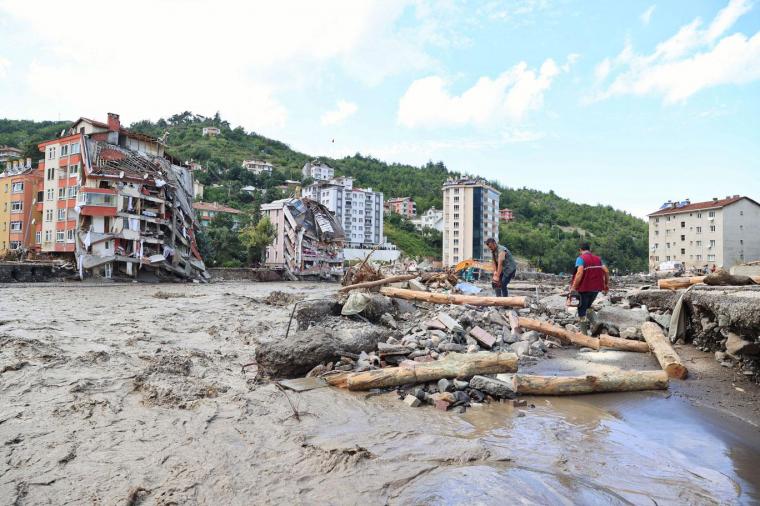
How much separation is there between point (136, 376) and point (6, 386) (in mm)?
1455

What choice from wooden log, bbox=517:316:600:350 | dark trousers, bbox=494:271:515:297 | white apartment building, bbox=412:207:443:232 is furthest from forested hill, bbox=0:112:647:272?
wooden log, bbox=517:316:600:350

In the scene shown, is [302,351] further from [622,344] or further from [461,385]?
[622,344]

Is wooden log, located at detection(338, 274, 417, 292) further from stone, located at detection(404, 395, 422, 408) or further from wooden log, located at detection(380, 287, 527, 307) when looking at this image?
stone, located at detection(404, 395, 422, 408)

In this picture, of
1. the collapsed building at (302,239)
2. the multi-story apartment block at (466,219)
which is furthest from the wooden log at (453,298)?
the multi-story apartment block at (466,219)

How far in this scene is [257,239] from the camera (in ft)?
195

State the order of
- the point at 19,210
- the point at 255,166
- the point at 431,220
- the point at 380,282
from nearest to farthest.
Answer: the point at 380,282, the point at 19,210, the point at 431,220, the point at 255,166

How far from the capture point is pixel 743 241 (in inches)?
2655

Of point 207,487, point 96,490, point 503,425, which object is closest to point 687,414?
point 503,425

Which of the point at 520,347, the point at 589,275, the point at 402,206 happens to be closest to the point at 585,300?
the point at 589,275

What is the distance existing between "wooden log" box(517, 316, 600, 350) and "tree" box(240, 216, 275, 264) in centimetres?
5300

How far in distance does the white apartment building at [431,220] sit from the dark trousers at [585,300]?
105 m

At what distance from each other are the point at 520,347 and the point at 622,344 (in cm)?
212

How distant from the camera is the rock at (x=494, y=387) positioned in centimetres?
605

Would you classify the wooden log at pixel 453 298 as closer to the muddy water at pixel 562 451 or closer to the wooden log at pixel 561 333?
the wooden log at pixel 561 333
